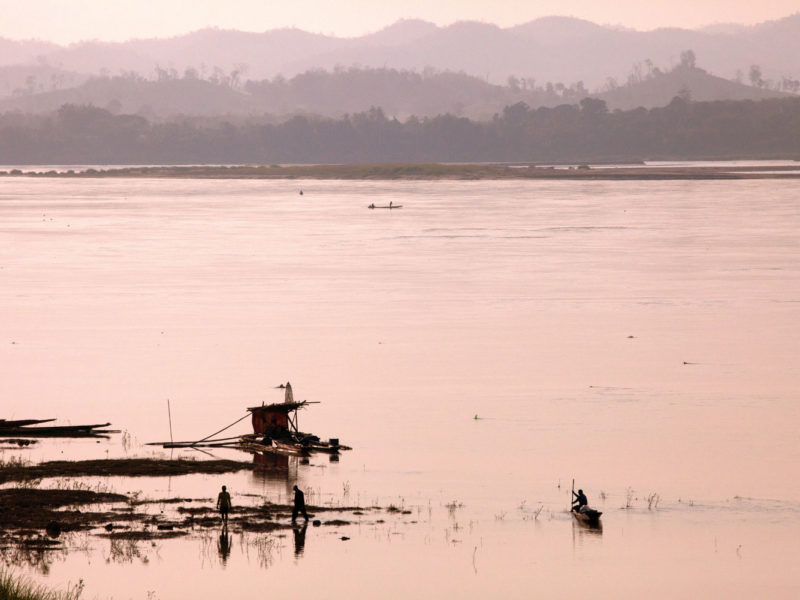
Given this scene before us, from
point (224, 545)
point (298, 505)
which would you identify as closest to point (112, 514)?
point (224, 545)

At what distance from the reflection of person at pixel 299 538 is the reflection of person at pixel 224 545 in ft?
5.09

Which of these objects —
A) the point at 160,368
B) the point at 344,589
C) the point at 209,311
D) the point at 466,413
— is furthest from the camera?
the point at 209,311

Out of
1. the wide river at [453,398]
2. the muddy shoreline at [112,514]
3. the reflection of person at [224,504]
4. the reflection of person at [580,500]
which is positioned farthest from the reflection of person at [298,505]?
the reflection of person at [580,500]

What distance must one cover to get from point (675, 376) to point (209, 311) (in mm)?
28445

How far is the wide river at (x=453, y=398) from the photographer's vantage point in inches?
1214

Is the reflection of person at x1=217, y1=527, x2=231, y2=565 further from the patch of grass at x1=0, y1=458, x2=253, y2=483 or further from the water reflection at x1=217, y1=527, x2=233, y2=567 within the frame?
the patch of grass at x1=0, y1=458, x2=253, y2=483

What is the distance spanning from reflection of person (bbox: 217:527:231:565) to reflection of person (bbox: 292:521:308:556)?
1551 mm

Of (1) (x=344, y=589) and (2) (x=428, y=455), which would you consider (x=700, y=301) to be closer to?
(2) (x=428, y=455)

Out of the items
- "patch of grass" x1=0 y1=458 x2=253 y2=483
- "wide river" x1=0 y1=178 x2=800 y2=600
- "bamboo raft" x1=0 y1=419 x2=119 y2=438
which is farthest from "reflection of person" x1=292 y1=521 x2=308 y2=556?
"bamboo raft" x1=0 y1=419 x2=119 y2=438

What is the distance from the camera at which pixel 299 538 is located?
105 ft

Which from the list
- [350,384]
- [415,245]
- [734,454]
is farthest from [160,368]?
[415,245]

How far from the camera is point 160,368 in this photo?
55.6m

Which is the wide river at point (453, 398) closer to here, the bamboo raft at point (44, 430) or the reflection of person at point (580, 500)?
the reflection of person at point (580, 500)

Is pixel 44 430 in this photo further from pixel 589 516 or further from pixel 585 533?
pixel 585 533
